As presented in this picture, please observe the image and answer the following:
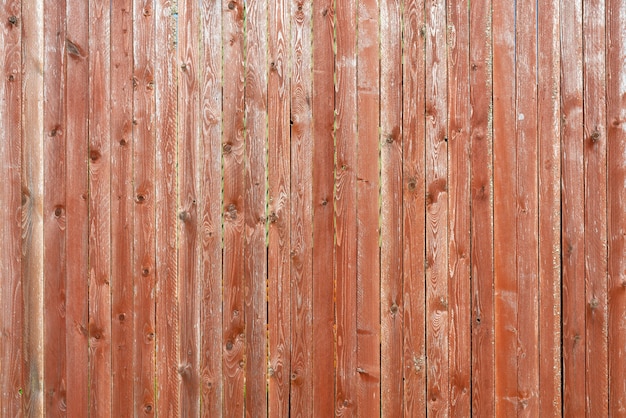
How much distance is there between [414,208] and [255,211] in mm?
603

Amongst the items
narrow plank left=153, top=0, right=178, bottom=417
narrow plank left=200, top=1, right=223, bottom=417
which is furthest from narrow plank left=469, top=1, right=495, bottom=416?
narrow plank left=153, top=0, right=178, bottom=417

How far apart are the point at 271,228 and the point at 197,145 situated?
0.43 meters

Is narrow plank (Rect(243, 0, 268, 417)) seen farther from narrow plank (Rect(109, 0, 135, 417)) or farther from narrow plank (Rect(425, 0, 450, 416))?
narrow plank (Rect(425, 0, 450, 416))

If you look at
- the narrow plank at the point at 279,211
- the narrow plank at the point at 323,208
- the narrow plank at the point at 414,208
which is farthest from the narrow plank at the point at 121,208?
the narrow plank at the point at 414,208

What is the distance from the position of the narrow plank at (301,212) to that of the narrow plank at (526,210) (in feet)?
2.57

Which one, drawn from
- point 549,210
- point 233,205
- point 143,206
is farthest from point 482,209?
point 143,206

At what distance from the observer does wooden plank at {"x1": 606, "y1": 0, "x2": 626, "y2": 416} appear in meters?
1.79

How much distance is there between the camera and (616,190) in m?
1.80

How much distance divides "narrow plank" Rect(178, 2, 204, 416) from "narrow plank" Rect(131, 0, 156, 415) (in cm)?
11

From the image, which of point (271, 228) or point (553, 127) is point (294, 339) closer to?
point (271, 228)

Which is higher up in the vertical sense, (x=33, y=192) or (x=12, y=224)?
(x=33, y=192)

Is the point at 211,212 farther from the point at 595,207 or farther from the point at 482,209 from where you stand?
the point at 595,207

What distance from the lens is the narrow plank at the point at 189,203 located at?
1828 millimetres

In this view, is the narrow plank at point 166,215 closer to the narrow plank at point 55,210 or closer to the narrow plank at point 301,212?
the narrow plank at point 55,210
